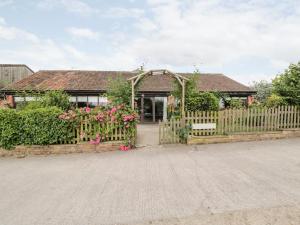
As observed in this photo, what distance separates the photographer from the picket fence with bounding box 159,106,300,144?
31.5ft

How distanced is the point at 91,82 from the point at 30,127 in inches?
489

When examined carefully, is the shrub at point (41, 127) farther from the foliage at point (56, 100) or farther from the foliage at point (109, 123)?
the foliage at point (56, 100)

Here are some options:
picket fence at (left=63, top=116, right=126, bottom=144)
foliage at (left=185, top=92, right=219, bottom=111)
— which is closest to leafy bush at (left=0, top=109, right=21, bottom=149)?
picket fence at (left=63, top=116, right=126, bottom=144)

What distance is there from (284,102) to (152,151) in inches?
301

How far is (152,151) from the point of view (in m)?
8.70

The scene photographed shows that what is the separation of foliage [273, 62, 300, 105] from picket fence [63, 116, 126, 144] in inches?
335

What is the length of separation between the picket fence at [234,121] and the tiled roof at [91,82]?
28.5 feet

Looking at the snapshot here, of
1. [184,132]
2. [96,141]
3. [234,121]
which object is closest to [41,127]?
[96,141]

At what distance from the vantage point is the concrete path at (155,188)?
3.84m

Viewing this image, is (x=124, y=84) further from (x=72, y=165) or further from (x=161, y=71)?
(x=72, y=165)

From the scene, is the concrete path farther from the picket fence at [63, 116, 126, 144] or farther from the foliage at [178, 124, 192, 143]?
the foliage at [178, 124, 192, 143]

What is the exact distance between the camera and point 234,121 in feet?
32.9

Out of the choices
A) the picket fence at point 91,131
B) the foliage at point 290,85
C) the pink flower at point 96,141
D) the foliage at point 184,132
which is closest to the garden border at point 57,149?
the pink flower at point 96,141

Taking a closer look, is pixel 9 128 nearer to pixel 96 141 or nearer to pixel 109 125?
pixel 96 141
